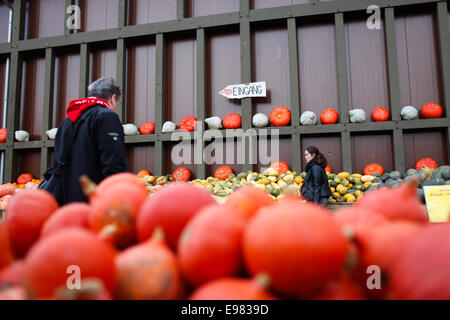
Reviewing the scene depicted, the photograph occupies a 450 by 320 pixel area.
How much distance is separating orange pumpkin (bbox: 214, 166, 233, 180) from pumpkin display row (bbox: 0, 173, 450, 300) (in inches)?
183

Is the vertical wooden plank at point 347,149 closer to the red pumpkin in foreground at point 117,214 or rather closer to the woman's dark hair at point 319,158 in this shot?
the woman's dark hair at point 319,158

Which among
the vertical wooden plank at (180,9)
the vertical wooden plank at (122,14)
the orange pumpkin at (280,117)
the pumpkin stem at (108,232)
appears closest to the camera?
the pumpkin stem at (108,232)

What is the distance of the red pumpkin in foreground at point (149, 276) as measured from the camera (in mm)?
657

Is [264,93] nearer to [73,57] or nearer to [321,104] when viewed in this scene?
[321,104]

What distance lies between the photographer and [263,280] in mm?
574

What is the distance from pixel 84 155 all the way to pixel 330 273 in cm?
203

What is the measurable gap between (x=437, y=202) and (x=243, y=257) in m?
2.99

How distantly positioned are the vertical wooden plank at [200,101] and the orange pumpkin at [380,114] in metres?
2.90

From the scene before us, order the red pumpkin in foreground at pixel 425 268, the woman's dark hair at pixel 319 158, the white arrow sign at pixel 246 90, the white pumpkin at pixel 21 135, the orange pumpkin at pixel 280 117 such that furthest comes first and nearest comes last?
the white pumpkin at pixel 21 135, the white arrow sign at pixel 246 90, the orange pumpkin at pixel 280 117, the woman's dark hair at pixel 319 158, the red pumpkin in foreground at pixel 425 268

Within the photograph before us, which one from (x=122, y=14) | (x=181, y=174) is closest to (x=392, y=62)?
(x=181, y=174)

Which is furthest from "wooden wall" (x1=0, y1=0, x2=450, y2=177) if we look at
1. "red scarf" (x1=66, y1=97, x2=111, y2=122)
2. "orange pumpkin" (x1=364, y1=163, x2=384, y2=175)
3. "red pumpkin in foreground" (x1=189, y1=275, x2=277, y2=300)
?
"red pumpkin in foreground" (x1=189, y1=275, x2=277, y2=300)

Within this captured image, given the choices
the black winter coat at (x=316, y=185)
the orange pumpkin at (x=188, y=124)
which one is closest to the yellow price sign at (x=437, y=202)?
the black winter coat at (x=316, y=185)

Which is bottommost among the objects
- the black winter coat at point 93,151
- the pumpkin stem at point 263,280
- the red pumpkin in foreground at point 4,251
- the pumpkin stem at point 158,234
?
the pumpkin stem at point 263,280

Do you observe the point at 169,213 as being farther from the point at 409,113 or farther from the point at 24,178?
the point at 24,178
